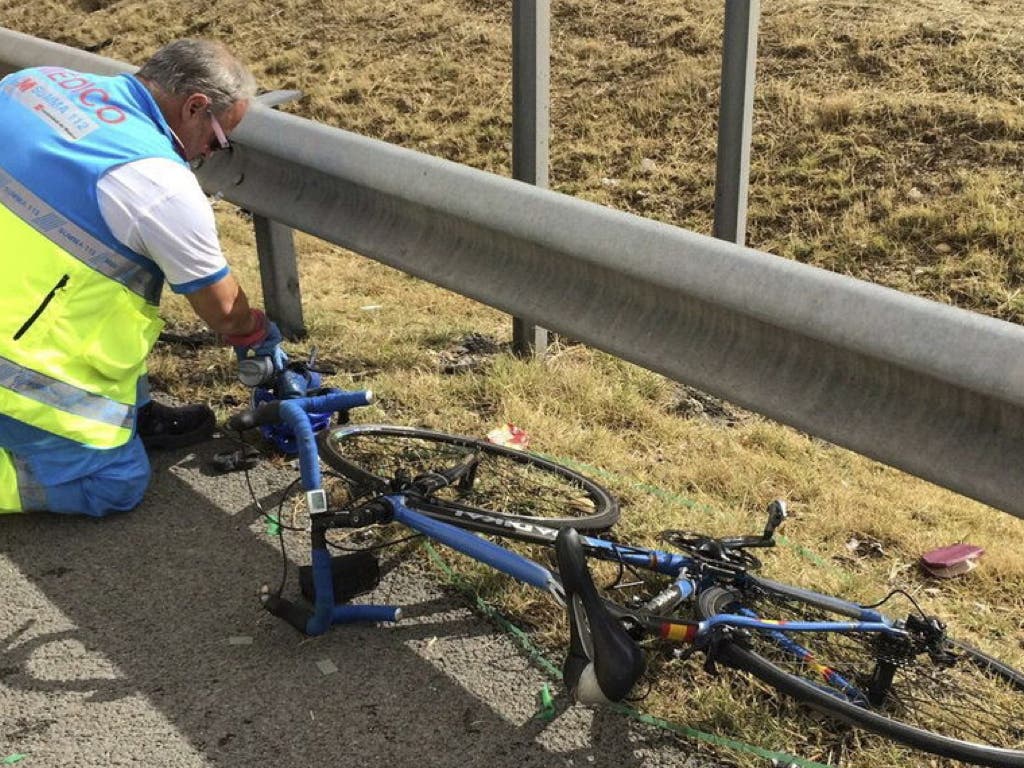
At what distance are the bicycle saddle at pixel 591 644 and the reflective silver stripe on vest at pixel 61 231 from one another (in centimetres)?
195

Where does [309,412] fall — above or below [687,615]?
above

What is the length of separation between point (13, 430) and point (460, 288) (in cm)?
154

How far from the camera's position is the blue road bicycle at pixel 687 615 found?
9.00 feet

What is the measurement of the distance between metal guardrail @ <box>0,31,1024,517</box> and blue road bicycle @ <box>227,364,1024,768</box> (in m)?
0.37

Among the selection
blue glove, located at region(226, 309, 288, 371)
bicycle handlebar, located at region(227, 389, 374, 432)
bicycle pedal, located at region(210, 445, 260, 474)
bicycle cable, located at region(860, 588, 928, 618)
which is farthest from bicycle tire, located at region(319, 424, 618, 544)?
bicycle cable, located at region(860, 588, 928, 618)

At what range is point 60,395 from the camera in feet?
13.0

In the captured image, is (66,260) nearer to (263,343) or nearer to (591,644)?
(263,343)

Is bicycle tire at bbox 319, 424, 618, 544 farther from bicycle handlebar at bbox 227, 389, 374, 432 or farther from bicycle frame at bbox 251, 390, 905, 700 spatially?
bicycle frame at bbox 251, 390, 905, 700

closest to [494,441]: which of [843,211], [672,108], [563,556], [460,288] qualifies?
[460,288]

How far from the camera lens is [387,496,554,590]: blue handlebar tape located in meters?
3.08

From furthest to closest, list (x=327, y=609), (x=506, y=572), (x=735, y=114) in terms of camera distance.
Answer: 1. (x=735, y=114)
2. (x=327, y=609)
3. (x=506, y=572)

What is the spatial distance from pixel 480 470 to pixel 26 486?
4.78 feet

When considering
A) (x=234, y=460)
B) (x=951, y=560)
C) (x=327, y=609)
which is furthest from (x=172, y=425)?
(x=951, y=560)

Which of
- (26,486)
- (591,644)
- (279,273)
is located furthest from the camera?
(279,273)
